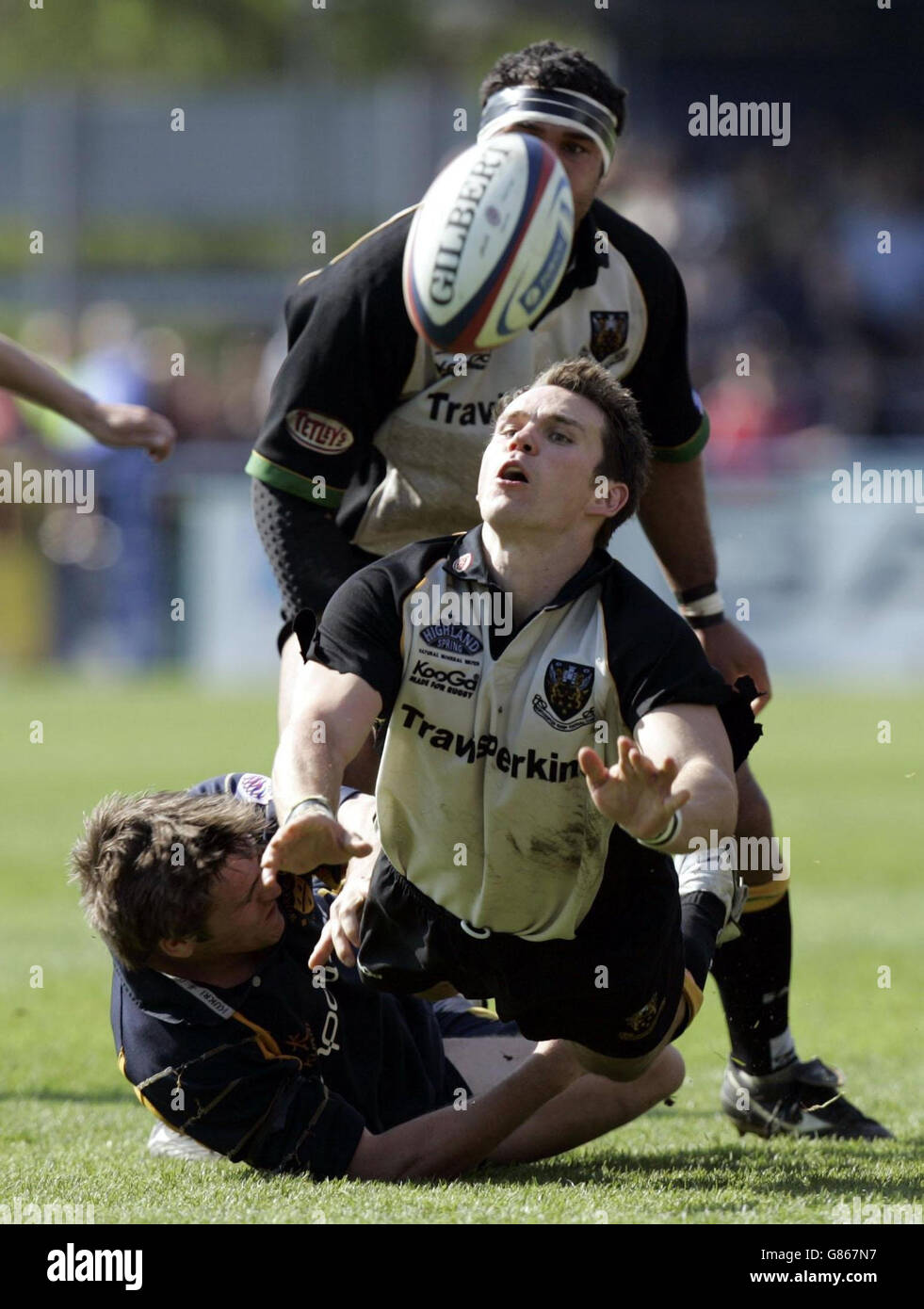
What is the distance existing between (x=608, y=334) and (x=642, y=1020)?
1.85 metres

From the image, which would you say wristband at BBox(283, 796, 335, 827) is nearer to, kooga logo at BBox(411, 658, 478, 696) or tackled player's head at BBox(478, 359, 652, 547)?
kooga logo at BBox(411, 658, 478, 696)

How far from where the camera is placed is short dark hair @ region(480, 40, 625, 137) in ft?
17.2

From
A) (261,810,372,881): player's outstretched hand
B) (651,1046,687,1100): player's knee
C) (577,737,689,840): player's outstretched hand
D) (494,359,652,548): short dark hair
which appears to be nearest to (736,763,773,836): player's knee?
(651,1046,687,1100): player's knee

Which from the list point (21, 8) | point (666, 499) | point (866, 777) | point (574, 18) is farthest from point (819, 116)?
point (21, 8)

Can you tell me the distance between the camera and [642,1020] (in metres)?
4.62

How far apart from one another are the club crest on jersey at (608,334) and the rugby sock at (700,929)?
1423 mm

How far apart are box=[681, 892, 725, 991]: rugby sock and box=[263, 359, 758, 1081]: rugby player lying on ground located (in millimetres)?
270

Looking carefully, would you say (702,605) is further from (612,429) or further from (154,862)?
(154,862)

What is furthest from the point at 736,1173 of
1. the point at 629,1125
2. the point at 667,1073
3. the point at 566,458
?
the point at 566,458

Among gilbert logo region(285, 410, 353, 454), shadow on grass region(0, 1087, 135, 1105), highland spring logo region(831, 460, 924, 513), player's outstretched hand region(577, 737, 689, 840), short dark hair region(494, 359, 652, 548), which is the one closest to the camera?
player's outstretched hand region(577, 737, 689, 840)

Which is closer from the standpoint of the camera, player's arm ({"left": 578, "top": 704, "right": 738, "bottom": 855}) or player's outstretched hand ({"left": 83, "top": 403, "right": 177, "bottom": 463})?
player's arm ({"left": 578, "top": 704, "right": 738, "bottom": 855})

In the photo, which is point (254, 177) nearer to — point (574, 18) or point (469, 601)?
point (574, 18)

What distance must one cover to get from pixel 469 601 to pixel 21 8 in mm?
52171

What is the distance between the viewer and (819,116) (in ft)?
88.2
